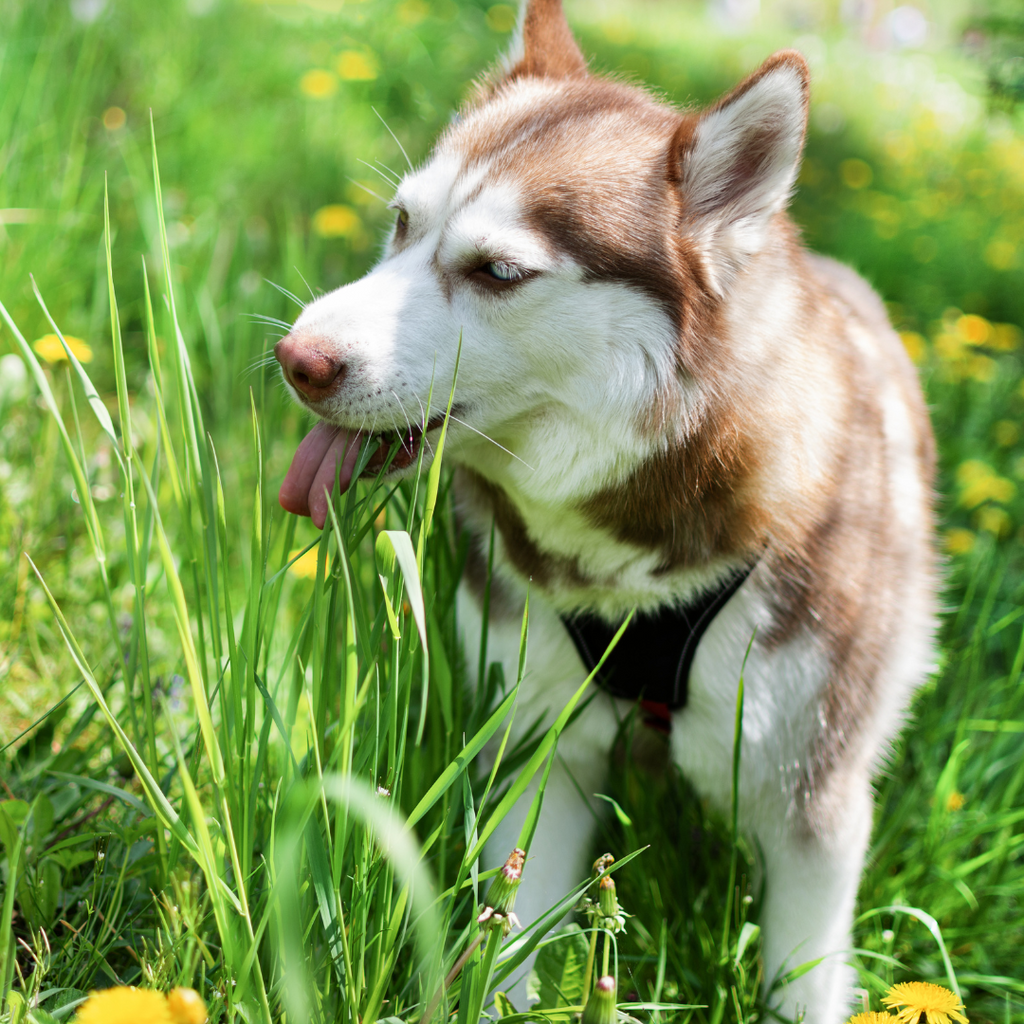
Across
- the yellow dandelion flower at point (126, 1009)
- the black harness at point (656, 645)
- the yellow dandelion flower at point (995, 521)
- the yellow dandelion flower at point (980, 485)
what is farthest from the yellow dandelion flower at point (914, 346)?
the yellow dandelion flower at point (126, 1009)

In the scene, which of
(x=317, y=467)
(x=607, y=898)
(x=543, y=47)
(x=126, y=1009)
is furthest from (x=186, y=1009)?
(x=543, y=47)

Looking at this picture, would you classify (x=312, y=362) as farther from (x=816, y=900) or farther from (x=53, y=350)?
(x=816, y=900)

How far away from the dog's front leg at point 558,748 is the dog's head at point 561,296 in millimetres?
336

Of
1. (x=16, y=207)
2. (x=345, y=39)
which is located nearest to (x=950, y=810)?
(x=16, y=207)

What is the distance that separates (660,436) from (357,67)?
3.65 m

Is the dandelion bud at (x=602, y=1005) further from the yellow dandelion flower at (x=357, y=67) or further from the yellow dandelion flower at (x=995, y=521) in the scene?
the yellow dandelion flower at (x=357, y=67)

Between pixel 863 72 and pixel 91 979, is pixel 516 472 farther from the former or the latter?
pixel 863 72

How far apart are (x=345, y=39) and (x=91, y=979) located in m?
4.88

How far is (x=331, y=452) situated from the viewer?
1.50 meters

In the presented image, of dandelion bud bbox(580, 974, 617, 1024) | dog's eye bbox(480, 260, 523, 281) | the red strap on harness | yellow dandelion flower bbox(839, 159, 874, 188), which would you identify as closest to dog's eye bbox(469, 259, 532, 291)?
dog's eye bbox(480, 260, 523, 281)

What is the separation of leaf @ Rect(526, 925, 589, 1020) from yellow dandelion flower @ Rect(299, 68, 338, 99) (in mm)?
3948

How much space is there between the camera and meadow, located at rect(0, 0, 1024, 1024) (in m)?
1.13

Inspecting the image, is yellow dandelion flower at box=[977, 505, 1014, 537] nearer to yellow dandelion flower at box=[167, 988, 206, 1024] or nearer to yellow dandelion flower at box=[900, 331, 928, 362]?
yellow dandelion flower at box=[900, 331, 928, 362]

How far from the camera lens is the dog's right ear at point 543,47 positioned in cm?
187
